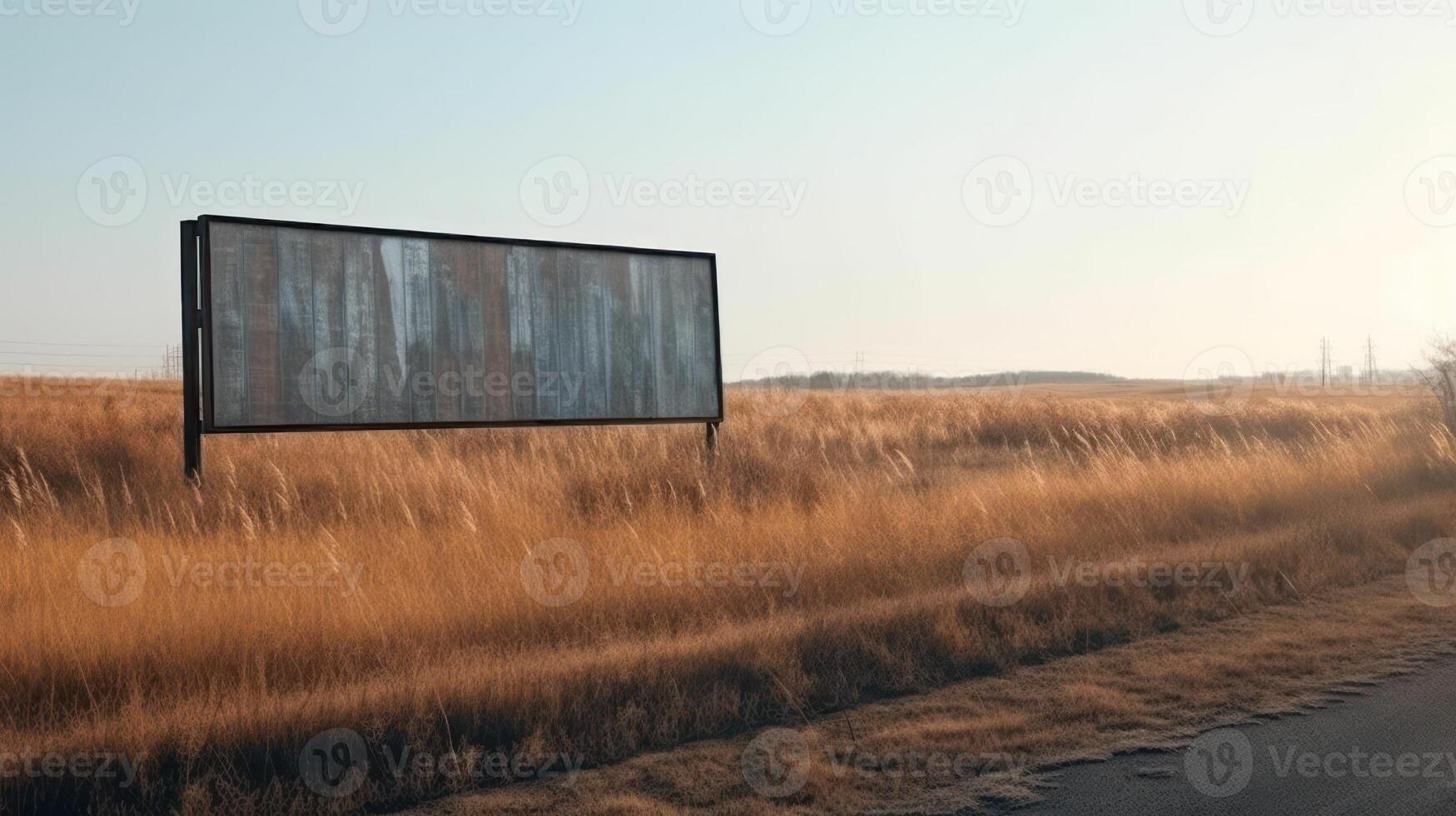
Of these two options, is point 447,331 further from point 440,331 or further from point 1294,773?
point 1294,773

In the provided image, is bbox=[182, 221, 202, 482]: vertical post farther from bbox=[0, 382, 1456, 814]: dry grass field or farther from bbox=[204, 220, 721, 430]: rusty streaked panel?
bbox=[0, 382, 1456, 814]: dry grass field

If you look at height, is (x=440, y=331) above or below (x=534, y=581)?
above

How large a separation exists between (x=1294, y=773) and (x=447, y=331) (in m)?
9.58

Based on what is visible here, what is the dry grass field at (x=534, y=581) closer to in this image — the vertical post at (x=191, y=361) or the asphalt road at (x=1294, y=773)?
the vertical post at (x=191, y=361)

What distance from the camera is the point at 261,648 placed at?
6.91 meters

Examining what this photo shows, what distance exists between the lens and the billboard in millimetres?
10969

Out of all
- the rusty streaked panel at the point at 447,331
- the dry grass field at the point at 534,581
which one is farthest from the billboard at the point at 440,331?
the dry grass field at the point at 534,581

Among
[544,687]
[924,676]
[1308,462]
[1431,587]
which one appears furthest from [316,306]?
[1308,462]

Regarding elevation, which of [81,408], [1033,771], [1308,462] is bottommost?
[1033,771]

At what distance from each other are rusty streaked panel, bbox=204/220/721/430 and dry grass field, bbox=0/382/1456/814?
870 millimetres

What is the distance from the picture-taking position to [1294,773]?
499 centimetres

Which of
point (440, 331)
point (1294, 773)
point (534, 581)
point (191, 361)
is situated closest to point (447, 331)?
point (440, 331)

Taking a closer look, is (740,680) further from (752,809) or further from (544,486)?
(544,486)

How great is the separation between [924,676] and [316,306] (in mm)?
7624
